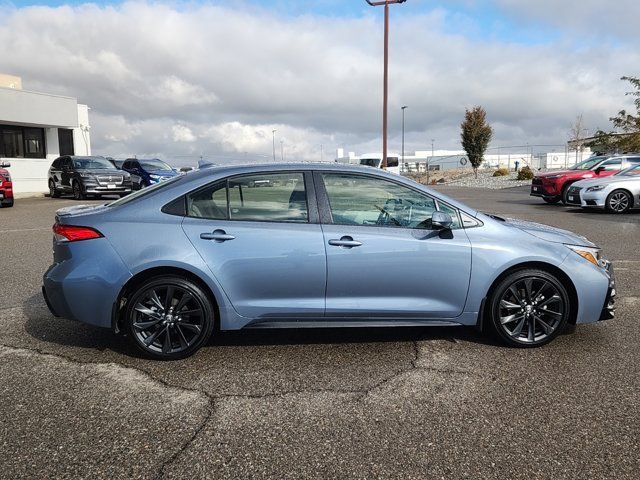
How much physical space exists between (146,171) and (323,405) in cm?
2109

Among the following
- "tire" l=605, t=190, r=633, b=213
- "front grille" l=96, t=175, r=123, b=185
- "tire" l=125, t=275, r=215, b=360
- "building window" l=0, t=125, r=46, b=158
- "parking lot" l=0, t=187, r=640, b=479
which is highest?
"building window" l=0, t=125, r=46, b=158

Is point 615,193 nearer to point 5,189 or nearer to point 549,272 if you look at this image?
point 549,272

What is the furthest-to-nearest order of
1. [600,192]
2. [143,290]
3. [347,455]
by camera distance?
[600,192]
[143,290]
[347,455]

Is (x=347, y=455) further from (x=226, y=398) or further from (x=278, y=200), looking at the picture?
(x=278, y=200)

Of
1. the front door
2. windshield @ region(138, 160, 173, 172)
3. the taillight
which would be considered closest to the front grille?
windshield @ region(138, 160, 173, 172)

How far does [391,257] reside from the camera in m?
3.87

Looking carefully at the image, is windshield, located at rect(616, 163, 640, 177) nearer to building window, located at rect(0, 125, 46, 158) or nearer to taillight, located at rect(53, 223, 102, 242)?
taillight, located at rect(53, 223, 102, 242)

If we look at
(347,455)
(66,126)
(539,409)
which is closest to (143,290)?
(347,455)

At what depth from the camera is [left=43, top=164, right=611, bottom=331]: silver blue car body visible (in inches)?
149

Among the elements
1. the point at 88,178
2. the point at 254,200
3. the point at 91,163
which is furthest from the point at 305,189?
the point at 91,163

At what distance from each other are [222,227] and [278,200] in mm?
481

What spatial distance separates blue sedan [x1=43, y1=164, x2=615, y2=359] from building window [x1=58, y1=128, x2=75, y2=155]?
29.2 meters

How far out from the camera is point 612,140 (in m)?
32.3

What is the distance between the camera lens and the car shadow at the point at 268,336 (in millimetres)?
4270
